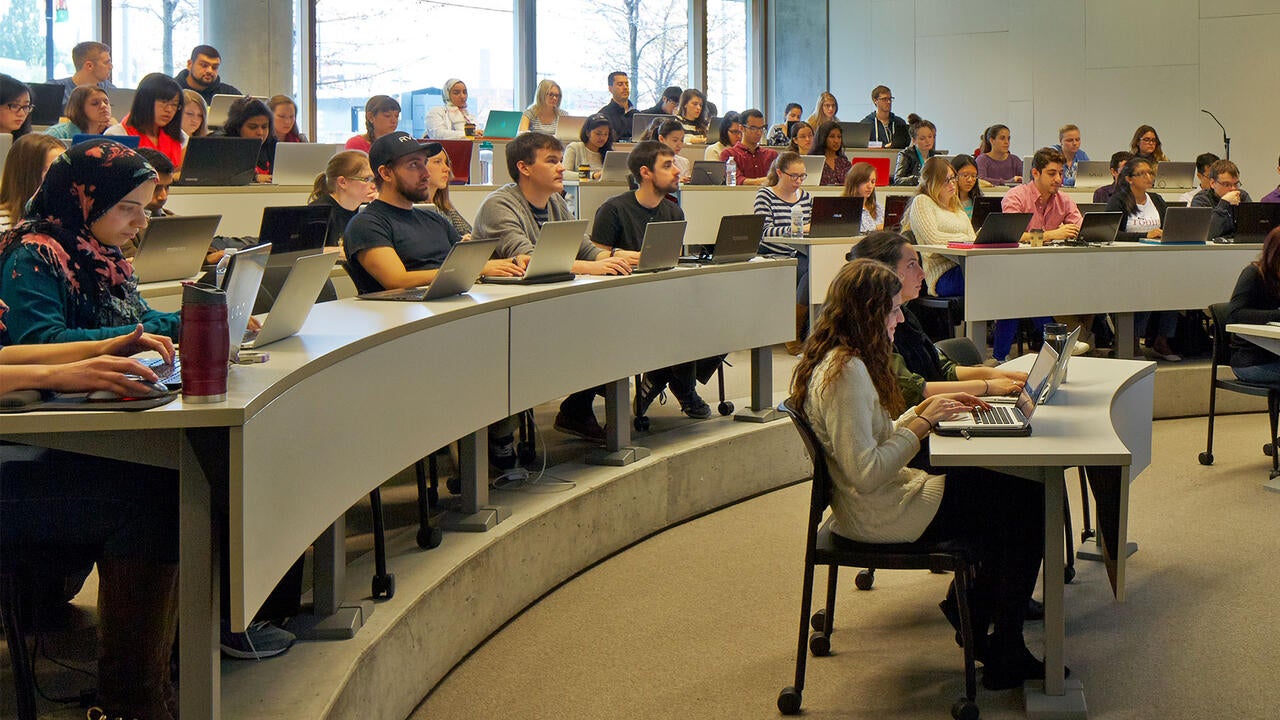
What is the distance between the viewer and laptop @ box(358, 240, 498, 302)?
10.8 feet

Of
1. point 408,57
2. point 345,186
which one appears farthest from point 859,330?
point 408,57

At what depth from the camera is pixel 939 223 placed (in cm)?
626

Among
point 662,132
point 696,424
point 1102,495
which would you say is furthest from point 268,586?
point 662,132

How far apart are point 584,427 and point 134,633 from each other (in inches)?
107

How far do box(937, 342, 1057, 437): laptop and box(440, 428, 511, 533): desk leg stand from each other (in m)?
1.34

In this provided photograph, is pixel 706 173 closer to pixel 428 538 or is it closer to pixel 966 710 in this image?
pixel 428 538

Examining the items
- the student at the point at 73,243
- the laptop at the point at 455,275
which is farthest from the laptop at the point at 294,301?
the laptop at the point at 455,275

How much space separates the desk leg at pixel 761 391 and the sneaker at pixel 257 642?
2.64 metres

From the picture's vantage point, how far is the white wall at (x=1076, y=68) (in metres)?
11.2

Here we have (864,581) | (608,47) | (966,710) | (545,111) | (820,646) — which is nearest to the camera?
(966,710)

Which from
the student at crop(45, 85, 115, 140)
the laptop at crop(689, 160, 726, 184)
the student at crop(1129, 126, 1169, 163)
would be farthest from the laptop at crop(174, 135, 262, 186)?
the student at crop(1129, 126, 1169, 163)

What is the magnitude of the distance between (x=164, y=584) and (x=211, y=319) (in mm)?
545

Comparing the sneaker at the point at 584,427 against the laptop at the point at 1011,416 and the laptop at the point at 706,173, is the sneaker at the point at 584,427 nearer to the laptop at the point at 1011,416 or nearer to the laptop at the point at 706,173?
the laptop at the point at 1011,416

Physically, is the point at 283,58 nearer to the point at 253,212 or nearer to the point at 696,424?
the point at 253,212
